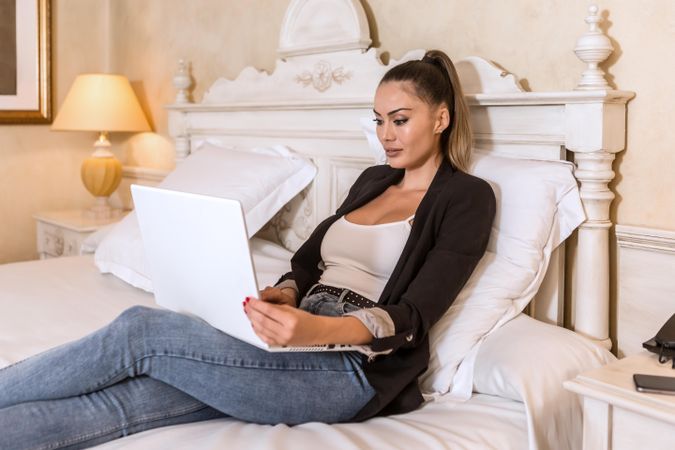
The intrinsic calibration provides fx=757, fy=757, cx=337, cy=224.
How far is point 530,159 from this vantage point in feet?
5.72

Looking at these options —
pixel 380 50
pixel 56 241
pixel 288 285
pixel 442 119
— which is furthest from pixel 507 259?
pixel 56 241

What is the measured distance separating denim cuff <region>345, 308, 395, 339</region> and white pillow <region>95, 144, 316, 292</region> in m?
0.96

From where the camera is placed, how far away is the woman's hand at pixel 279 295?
1.55 meters

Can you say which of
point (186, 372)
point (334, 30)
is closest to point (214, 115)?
point (334, 30)

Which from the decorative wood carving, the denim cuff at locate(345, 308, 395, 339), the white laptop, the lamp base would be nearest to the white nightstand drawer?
the lamp base

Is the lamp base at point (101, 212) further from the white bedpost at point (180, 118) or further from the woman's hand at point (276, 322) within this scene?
the woman's hand at point (276, 322)

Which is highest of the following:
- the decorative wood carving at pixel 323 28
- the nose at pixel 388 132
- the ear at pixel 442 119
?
the decorative wood carving at pixel 323 28

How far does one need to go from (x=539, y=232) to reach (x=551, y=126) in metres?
0.26

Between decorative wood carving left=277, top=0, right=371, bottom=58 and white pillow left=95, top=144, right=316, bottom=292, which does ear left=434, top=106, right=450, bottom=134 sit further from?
white pillow left=95, top=144, right=316, bottom=292

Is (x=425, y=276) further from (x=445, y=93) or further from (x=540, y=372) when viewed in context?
(x=445, y=93)

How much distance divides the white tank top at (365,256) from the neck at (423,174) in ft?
0.49

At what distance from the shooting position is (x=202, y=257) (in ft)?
4.19

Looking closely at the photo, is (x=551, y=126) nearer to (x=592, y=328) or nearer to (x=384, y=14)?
(x=592, y=328)

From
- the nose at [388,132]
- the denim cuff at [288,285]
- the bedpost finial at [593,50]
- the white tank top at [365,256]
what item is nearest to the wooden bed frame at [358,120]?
the bedpost finial at [593,50]
